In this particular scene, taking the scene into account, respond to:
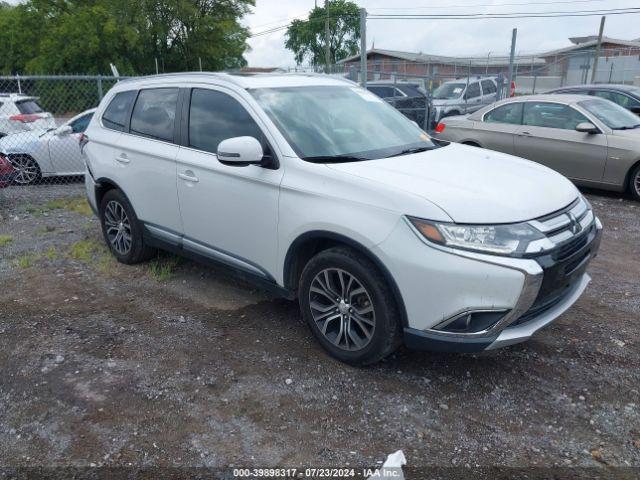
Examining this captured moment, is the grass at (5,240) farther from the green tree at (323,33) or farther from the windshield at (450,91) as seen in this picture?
the green tree at (323,33)

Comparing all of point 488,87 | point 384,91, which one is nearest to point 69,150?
point 384,91

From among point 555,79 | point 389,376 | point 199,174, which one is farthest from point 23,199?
point 555,79

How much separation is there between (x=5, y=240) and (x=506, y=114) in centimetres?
761

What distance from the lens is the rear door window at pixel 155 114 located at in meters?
4.60

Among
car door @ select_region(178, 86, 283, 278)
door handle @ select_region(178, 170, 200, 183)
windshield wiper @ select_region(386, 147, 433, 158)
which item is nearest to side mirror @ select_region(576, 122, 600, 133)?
windshield wiper @ select_region(386, 147, 433, 158)

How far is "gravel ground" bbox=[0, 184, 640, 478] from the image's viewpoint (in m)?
2.87

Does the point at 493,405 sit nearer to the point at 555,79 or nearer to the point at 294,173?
the point at 294,173

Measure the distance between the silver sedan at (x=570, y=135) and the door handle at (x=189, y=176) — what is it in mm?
5959

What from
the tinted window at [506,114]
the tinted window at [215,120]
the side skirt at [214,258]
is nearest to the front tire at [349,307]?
the side skirt at [214,258]

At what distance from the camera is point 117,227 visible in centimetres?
553

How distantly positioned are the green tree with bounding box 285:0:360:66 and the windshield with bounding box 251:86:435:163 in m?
63.5

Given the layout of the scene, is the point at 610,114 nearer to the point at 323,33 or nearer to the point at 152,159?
the point at 152,159

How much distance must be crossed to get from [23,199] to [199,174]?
604cm

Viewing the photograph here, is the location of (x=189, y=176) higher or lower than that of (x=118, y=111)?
lower
